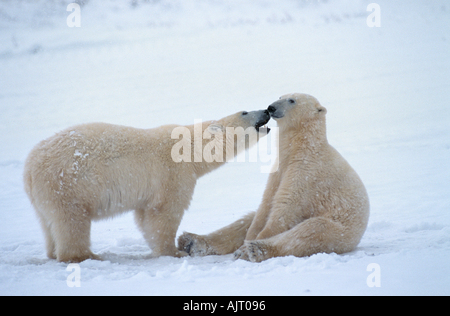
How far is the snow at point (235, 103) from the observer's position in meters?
3.17

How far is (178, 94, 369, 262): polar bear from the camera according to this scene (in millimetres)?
3748

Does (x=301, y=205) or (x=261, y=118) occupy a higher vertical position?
(x=261, y=118)

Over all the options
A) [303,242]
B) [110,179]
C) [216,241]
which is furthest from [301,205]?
[110,179]

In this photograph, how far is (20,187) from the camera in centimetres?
751

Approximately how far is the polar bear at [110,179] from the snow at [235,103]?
309 millimetres

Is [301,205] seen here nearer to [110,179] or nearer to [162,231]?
[162,231]

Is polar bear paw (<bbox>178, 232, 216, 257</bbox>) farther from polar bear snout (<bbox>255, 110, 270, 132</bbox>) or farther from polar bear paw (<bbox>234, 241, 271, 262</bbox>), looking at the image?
polar bear snout (<bbox>255, 110, 270, 132</bbox>)

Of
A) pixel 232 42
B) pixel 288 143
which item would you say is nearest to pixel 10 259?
pixel 288 143

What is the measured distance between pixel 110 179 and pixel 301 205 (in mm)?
1691

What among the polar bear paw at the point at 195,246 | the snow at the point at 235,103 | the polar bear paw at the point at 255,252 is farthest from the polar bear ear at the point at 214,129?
the polar bear paw at the point at 255,252

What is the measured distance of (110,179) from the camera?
4.05 metres

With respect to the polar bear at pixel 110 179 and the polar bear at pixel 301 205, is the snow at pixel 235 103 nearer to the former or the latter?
the polar bear at pixel 301 205

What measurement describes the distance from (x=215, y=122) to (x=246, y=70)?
31.5ft

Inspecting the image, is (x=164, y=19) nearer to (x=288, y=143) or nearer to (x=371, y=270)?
(x=288, y=143)
